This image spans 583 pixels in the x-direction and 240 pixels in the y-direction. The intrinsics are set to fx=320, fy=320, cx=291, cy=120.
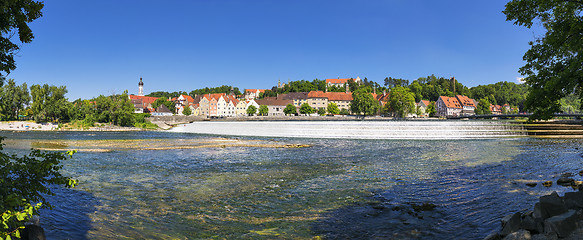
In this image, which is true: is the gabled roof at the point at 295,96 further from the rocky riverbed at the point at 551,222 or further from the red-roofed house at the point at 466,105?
the rocky riverbed at the point at 551,222

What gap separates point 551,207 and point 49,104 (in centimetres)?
10161

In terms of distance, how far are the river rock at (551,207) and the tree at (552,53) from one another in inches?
239

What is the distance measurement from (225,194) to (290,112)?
143347 mm

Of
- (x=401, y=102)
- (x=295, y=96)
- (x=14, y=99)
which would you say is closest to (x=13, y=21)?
(x=14, y=99)

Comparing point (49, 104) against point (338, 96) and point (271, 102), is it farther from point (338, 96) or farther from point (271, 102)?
point (338, 96)

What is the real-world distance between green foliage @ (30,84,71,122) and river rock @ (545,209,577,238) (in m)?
99.2

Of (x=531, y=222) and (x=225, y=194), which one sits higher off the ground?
(x=531, y=222)

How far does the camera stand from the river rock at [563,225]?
5551 millimetres

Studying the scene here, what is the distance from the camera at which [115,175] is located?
15195 mm

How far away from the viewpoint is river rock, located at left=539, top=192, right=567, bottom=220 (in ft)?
20.4

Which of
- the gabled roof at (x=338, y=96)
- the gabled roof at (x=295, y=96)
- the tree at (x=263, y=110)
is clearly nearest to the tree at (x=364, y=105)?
the gabled roof at (x=338, y=96)

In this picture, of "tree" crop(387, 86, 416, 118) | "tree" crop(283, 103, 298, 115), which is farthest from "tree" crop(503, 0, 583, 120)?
"tree" crop(283, 103, 298, 115)

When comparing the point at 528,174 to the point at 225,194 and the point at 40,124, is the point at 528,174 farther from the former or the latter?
the point at 40,124

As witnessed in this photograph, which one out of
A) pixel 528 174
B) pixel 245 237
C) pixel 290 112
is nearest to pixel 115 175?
pixel 245 237
